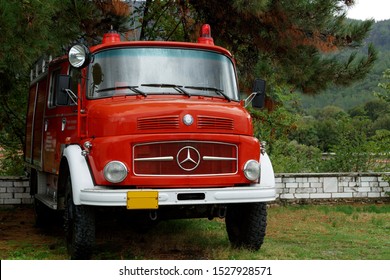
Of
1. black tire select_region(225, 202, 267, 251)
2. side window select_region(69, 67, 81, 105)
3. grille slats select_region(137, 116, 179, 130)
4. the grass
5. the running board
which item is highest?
side window select_region(69, 67, 81, 105)

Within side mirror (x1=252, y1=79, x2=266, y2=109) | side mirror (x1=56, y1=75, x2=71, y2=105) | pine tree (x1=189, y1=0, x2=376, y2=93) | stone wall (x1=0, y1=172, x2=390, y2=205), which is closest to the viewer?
side mirror (x1=56, y1=75, x2=71, y2=105)

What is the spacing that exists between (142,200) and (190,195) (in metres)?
0.54

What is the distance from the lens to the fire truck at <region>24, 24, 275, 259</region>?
6.66 metres

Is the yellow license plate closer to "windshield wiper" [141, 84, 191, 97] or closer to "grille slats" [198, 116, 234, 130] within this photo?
"grille slats" [198, 116, 234, 130]

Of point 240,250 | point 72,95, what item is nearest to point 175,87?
point 72,95

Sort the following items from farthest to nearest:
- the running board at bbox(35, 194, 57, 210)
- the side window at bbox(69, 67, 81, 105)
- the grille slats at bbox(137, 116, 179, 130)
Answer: the running board at bbox(35, 194, 57, 210)
the side window at bbox(69, 67, 81, 105)
the grille slats at bbox(137, 116, 179, 130)

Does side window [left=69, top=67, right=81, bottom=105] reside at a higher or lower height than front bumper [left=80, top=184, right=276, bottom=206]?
higher

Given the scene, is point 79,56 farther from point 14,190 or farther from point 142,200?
point 14,190

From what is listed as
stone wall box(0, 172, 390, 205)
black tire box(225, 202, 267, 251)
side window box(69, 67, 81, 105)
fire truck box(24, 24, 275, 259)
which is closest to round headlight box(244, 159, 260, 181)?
fire truck box(24, 24, 275, 259)

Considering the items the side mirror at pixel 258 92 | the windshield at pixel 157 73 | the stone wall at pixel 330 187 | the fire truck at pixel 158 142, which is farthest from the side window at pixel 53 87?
the stone wall at pixel 330 187

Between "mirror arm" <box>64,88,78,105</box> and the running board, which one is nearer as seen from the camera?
"mirror arm" <box>64,88,78,105</box>

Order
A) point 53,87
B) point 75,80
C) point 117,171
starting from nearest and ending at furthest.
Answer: point 117,171, point 75,80, point 53,87

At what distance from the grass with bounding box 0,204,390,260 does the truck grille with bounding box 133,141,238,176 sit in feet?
3.53

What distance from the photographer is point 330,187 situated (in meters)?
12.8
